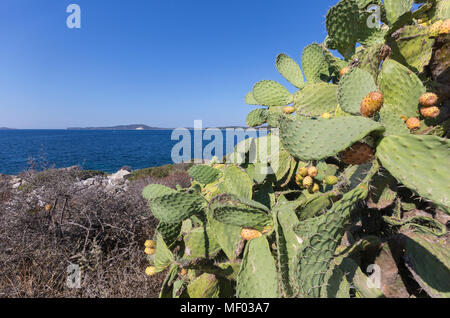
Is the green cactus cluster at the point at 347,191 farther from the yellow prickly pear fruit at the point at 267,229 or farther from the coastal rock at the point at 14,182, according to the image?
the coastal rock at the point at 14,182

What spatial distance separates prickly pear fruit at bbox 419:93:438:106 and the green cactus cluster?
0.05 meters

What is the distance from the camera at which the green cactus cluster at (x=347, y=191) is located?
A: 662mm

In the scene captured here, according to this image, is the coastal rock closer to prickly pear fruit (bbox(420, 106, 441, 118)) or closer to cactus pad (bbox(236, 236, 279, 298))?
cactus pad (bbox(236, 236, 279, 298))

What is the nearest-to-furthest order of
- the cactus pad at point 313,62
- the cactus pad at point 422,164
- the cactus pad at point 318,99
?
1. the cactus pad at point 422,164
2. the cactus pad at point 318,99
3. the cactus pad at point 313,62

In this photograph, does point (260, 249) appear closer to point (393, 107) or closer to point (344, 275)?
point (344, 275)

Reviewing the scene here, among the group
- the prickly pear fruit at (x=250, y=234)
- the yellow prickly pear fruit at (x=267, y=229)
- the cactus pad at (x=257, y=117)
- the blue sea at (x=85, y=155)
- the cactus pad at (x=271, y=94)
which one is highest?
the cactus pad at (x=271, y=94)

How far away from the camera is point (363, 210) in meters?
1.13

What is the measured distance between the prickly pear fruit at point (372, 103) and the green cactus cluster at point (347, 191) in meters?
0.02

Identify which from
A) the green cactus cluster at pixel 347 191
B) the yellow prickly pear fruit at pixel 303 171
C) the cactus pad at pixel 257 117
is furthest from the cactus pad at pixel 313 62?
the yellow prickly pear fruit at pixel 303 171

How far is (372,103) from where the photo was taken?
2.38 feet

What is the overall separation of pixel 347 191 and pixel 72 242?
3.95 m

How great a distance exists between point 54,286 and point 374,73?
13.0 ft
